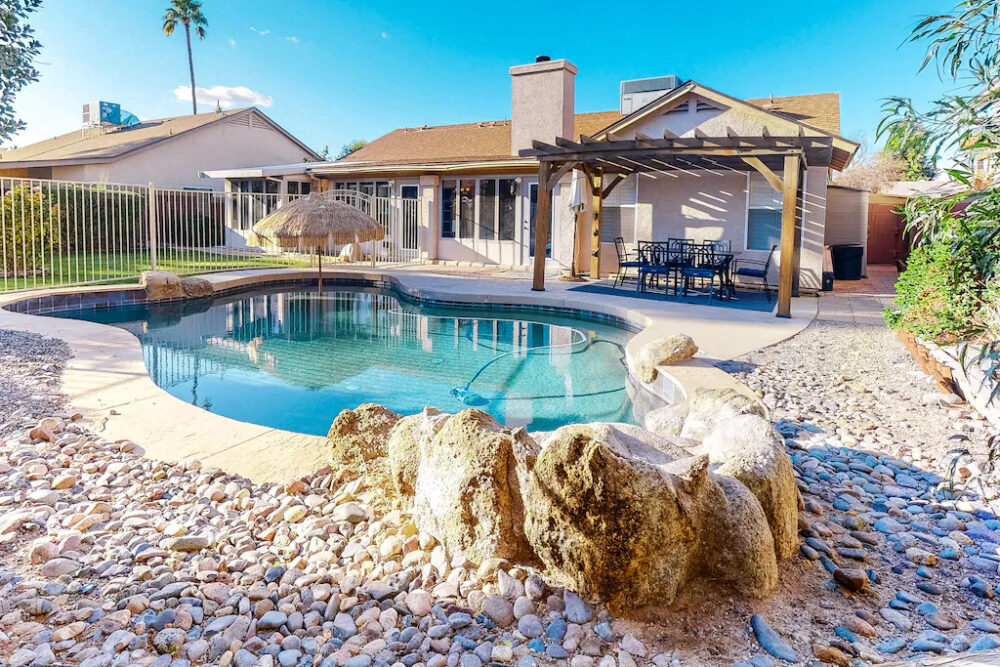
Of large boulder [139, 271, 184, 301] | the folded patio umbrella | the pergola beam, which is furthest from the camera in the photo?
the folded patio umbrella

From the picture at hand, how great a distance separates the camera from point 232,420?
480cm

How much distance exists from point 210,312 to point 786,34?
23.4 metres

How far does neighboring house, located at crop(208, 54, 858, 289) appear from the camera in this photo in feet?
44.4

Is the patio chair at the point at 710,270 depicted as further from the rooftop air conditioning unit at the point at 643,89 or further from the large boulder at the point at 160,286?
the large boulder at the point at 160,286

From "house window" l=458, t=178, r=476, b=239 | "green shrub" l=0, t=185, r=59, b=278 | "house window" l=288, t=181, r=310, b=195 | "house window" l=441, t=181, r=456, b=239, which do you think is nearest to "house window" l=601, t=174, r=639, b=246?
"house window" l=458, t=178, r=476, b=239

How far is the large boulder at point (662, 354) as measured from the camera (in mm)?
Answer: 6516

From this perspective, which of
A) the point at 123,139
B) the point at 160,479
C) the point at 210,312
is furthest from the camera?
the point at 123,139

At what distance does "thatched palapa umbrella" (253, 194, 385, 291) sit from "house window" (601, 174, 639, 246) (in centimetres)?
536

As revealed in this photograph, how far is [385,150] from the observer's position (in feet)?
68.4

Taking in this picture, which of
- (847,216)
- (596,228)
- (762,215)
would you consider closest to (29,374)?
(596,228)

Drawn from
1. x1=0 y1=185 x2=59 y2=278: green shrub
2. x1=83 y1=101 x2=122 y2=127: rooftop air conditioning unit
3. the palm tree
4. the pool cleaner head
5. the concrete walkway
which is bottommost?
the pool cleaner head

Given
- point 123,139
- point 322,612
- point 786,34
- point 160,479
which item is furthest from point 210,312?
point 786,34

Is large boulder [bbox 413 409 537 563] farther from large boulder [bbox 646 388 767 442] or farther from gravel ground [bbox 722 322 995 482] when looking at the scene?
gravel ground [bbox 722 322 995 482]

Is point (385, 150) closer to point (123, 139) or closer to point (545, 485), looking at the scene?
point (123, 139)
